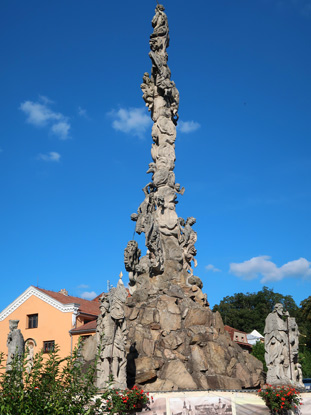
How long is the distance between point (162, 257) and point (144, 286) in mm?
1515

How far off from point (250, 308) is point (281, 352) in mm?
48229

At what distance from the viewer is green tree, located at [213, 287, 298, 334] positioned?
5769 centimetres

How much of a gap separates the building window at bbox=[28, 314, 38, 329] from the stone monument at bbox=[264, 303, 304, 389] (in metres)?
20.7

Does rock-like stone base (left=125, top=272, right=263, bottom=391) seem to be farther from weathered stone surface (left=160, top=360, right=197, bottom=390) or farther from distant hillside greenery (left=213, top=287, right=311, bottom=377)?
distant hillside greenery (left=213, top=287, right=311, bottom=377)

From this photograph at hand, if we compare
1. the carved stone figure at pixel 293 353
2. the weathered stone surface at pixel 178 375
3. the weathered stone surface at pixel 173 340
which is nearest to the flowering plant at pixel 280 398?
the carved stone figure at pixel 293 353

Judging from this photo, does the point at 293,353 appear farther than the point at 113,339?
Yes

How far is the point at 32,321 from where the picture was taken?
109 feet

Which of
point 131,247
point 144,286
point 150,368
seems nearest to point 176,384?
point 150,368

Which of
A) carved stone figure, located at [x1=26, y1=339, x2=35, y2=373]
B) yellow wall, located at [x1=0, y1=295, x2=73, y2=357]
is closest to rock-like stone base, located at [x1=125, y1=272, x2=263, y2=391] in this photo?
carved stone figure, located at [x1=26, y1=339, x2=35, y2=373]

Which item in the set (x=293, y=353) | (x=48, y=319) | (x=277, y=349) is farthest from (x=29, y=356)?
(x=48, y=319)

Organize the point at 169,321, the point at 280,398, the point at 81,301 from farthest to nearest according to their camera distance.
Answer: the point at 81,301, the point at 169,321, the point at 280,398

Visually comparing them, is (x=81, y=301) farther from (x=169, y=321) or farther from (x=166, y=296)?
(x=169, y=321)

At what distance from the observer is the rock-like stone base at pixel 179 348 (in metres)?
16.3

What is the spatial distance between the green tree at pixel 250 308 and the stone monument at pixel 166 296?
36.6 metres
